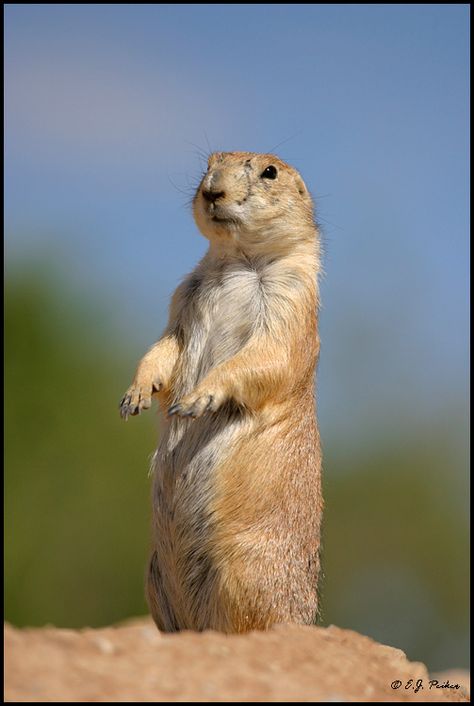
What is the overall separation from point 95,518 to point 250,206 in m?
16.6

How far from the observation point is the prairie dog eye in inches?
340

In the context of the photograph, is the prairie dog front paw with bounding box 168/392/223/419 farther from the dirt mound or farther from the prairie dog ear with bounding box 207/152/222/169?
the prairie dog ear with bounding box 207/152/222/169

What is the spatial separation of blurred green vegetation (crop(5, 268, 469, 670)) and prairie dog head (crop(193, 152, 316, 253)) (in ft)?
49.2

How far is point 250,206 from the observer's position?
8.34 metres

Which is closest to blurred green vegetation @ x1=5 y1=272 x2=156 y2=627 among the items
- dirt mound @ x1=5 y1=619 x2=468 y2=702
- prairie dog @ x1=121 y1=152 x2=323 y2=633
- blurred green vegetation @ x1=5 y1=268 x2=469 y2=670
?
blurred green vegetation @ x1=5 y1=268 x2=469 y2=670

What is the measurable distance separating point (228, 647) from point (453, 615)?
22354 mm

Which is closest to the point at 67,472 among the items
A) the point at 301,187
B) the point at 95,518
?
the point at 95,518

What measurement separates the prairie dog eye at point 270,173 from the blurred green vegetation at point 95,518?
15075mm

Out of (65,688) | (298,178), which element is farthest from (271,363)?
(65,688)

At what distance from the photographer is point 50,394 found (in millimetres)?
24562

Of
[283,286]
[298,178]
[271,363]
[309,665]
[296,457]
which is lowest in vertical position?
[309,665]

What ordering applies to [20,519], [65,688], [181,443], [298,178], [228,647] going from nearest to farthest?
[65,688] → [228,647] → [181,443] → [298,178] → [20,519]

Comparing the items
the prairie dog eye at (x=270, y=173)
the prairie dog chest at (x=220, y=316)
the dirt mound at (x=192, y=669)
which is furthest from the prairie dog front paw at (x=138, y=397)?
the dirt mound at (x=192, y=669)

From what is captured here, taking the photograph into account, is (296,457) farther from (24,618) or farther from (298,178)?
(24,618)
